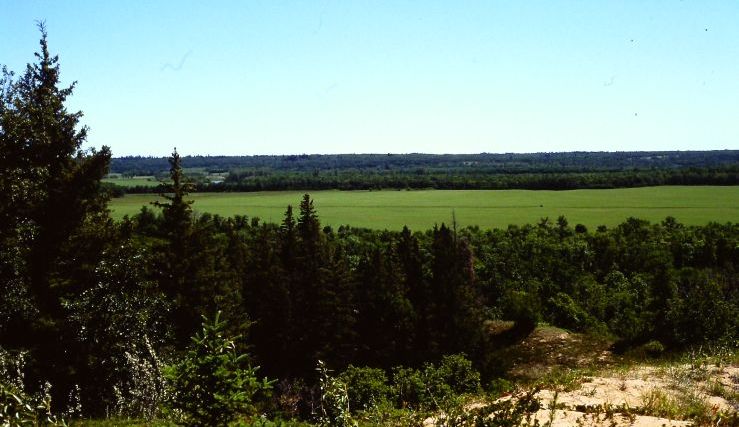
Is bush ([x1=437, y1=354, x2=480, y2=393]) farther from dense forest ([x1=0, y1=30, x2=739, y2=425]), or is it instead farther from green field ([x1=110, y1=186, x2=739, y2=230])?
green field ([x1=110, y1=186, x2=739, y2=230])

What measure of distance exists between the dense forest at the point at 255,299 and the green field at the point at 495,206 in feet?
86.6

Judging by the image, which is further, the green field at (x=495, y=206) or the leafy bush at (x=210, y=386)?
the green field at (x=495, y=206)

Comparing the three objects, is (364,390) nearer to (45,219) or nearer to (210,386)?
(45,219)

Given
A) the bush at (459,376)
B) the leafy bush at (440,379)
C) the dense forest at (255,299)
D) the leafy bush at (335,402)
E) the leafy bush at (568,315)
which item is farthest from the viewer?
the leafy bush at (568,315)

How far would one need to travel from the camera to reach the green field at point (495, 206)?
440ft

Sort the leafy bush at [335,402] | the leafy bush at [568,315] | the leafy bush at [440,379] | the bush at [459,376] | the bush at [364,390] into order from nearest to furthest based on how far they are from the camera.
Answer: the leafy bush at [335,402], the leafy bush at [440,379], the bush at [364,390], the bush at [459,376], the leafy bush at [568,315]

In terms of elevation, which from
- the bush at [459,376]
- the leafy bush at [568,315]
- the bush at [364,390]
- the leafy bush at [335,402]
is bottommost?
the leafy bush at [568,315]

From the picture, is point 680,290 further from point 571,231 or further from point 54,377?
point 54,377

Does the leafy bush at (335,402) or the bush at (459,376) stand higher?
the leafy bush at (335,402)

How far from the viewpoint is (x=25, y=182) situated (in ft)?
56.7

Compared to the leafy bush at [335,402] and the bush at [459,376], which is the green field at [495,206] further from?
the leafy bush at [335,402]

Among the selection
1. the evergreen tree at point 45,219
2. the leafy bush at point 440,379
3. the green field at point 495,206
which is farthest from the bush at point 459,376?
the green field at point 495,206

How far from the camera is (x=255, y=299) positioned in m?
47.5

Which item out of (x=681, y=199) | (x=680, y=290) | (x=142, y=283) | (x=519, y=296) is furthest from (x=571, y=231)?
(x=142, y=283)
